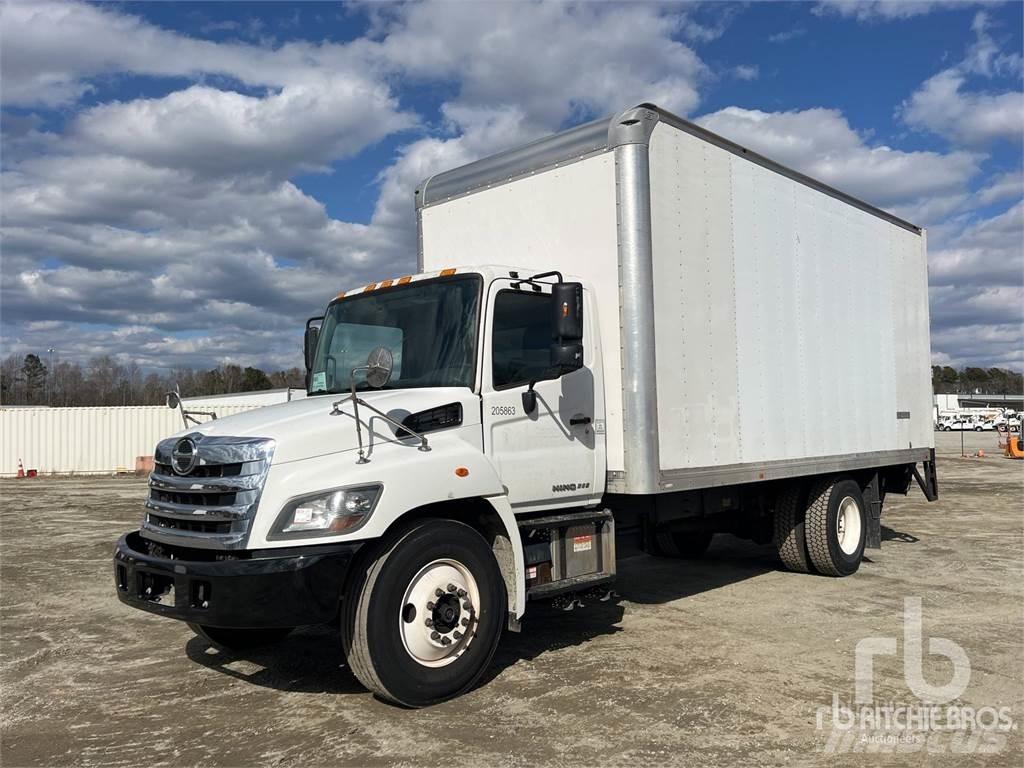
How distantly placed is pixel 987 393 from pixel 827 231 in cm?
15952

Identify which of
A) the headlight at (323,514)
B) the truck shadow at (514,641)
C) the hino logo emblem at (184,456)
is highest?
the hino logo emblem at (184,456)

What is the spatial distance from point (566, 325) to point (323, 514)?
1.90 m

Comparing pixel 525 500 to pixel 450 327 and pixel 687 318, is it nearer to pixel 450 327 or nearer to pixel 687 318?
pixel 450 327

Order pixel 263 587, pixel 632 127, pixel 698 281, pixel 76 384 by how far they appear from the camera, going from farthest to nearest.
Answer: pixel 76 384 → pixel 698 281 → pixel 632 127 → pixel 263 587

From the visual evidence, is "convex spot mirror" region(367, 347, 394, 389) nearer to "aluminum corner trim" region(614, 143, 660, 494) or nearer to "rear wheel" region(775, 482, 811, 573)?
"aluminum corner trim" region(614, 143, 660, 494)

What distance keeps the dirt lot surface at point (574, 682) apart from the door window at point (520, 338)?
2.05 meters

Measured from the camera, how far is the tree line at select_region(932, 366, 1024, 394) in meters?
146

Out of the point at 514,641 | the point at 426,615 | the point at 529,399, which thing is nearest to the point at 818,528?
the point at 514,641

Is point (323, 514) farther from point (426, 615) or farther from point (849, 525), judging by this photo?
point (849, 525)

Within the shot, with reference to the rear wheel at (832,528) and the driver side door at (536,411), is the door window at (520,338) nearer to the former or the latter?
the driver side door at (536,411)

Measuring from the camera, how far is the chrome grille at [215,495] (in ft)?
14.7

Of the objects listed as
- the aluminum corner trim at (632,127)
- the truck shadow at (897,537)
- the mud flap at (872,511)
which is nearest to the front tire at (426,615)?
the aluminum corner trim at (632,127)

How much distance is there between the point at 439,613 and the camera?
4.89 meters

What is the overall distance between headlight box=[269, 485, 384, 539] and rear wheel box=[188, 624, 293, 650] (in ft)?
5.78
